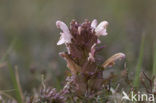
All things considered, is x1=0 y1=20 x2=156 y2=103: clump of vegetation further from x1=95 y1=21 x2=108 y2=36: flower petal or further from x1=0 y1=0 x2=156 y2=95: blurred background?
x1=0 y1=0 x2=156 y2=95: blurred background

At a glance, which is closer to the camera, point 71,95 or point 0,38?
point 71,95

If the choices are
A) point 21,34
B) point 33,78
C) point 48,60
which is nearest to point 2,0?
point 21,34

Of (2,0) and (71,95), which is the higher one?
(2,0)

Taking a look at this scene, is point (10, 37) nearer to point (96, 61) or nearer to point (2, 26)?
point (2, 26)

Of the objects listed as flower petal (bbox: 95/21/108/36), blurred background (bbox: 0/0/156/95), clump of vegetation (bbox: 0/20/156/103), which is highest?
blurred background (bbox: 0/0/156/95)

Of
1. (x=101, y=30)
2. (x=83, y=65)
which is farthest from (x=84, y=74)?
(x=101, y=30)

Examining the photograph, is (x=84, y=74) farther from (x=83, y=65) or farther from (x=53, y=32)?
(x=53, y=32)

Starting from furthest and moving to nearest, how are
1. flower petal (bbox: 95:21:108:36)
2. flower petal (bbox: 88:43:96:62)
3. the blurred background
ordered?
1. the blurred background
2. flower petal (bbox: 95:21:108:36)
3. flower petal (bbox: 88:43:96:62)

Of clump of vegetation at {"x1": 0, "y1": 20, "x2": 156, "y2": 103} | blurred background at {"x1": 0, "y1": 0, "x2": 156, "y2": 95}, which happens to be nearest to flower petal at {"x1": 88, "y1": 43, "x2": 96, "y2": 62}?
clump of vegetation at {"x1": 0, "y1": 20, "x2": 156, "y2": 103}

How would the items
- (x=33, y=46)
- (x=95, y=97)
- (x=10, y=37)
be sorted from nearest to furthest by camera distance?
(x=95, y=97) < (x=33, y=46) < (x=10, y=37)
